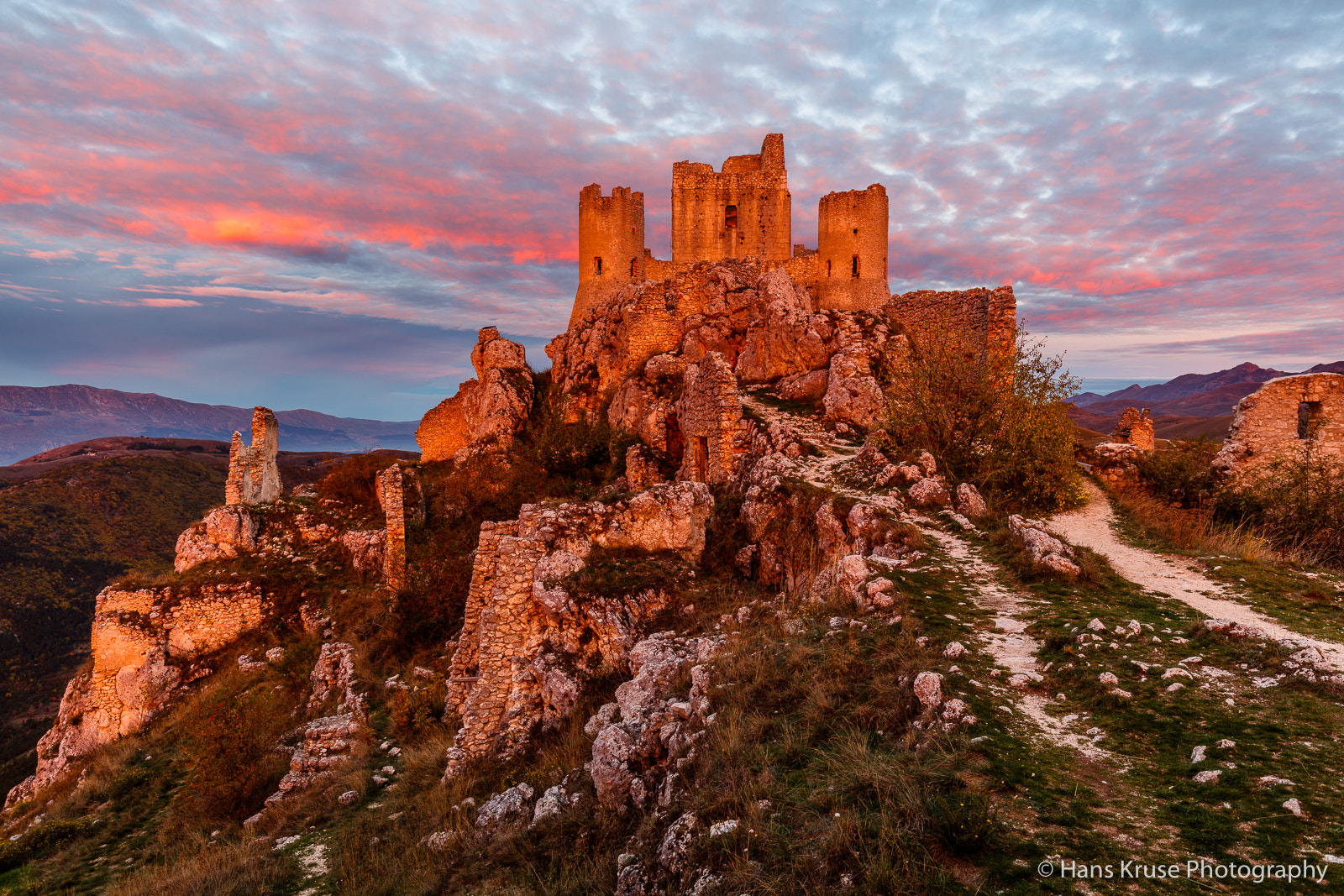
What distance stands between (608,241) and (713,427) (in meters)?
21.4

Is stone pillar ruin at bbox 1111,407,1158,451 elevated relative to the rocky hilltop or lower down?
elevated

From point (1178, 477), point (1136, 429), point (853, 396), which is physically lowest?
point (1178, 477)

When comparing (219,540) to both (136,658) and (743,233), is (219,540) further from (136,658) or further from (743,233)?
(743,233)

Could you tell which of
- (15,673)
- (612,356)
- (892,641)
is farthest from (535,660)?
(15,673)

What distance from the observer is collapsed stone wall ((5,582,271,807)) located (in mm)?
15633

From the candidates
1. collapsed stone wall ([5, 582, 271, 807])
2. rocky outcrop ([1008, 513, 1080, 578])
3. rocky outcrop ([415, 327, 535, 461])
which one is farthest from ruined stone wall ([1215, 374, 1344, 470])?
collapsed stone wall ([5, 582, 271, 807])

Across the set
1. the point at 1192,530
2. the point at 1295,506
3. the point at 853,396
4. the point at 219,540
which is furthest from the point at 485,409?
the point at 1295,506

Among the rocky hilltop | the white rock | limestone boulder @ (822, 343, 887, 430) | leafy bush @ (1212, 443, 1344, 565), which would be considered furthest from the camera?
limestone boulder @ (822, 343, 887, 430)

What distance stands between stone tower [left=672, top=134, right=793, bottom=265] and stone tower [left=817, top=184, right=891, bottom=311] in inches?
100

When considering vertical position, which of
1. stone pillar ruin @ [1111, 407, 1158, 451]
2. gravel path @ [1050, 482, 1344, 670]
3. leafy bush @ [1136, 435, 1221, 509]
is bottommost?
gravel path @ [1050, 482, 1344, 670]

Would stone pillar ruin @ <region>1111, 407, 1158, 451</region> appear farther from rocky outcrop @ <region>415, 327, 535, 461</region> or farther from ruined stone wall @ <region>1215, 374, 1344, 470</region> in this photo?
rocky outcrop @ <region>415, 327, 535, 461</region>

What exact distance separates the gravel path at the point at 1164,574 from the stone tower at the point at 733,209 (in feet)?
80.5

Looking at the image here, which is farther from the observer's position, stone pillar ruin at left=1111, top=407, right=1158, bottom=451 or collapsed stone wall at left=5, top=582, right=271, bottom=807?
stone pillar ruin at left=1111, top=407, right=1158, bottom=451

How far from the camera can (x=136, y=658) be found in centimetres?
1591
